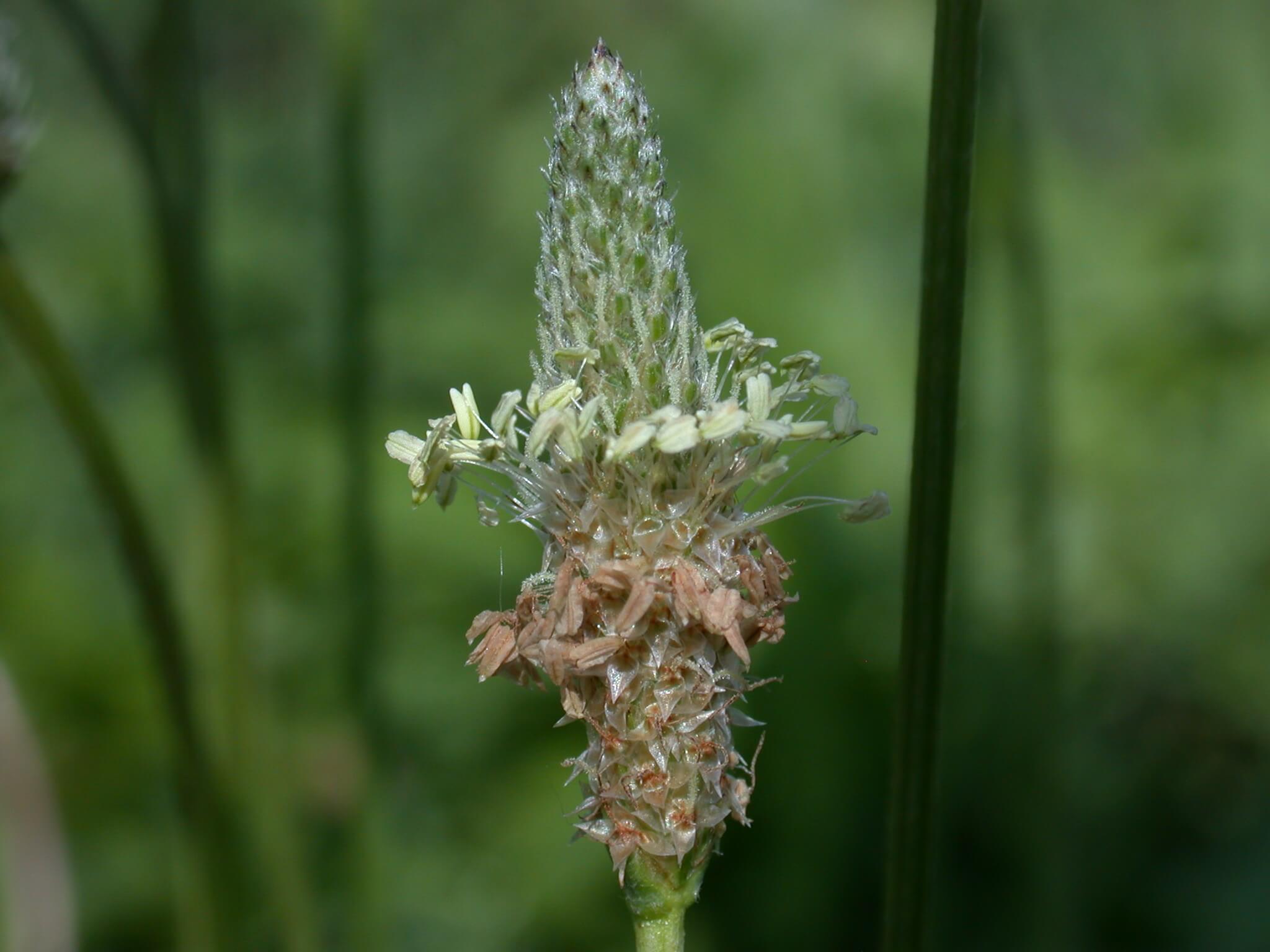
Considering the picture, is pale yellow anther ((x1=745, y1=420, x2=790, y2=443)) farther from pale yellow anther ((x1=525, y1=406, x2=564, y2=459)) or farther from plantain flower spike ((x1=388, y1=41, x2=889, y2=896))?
pale yellow anther ((x1=525, y1=406, x2=564, y2=459))

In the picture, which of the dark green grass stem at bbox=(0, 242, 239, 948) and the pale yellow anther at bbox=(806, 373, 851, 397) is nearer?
the pale yellow anther at bbox=(806, 373, 851, 397)

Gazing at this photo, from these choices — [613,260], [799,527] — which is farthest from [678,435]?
[799,527]

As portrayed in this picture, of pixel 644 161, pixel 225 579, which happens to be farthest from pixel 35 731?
pixel 644 161

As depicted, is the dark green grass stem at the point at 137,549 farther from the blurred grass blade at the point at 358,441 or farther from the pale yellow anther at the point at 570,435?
the pale yellow anther at the point at 570,435

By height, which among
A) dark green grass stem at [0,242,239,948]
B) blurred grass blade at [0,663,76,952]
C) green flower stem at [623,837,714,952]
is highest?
dark green grass stem at [0,242,239,948]

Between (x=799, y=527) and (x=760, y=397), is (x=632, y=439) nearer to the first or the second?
(x=760, y=397)

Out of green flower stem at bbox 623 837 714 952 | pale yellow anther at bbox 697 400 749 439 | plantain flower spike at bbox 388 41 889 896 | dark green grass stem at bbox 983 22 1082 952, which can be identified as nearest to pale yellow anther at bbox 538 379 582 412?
plantain flower spike at bbox 388 41 889 896
